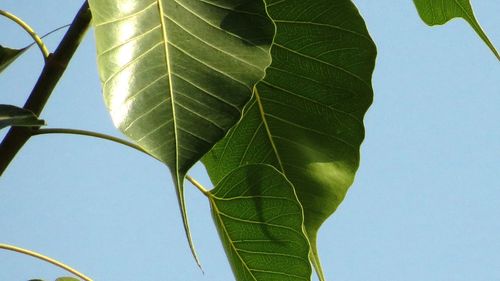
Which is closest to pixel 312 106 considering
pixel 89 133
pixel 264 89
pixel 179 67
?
pixel 264 89

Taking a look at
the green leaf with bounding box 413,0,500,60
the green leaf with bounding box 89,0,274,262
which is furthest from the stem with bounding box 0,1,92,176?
the green leaf with bounding box 413,0,500,60

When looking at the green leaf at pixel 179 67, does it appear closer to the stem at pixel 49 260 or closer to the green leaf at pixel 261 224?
the green leaf at pixel 261 224

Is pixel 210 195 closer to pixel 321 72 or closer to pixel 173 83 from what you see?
pixel 321 72

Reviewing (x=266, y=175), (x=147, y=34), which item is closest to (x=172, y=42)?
(x=147, y=34)

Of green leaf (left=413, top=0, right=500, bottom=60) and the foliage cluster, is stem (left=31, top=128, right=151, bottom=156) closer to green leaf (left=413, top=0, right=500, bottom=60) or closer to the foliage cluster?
the foliage cluster

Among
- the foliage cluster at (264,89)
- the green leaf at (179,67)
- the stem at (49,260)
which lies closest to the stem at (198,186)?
the foliage cluster at (264,89)
